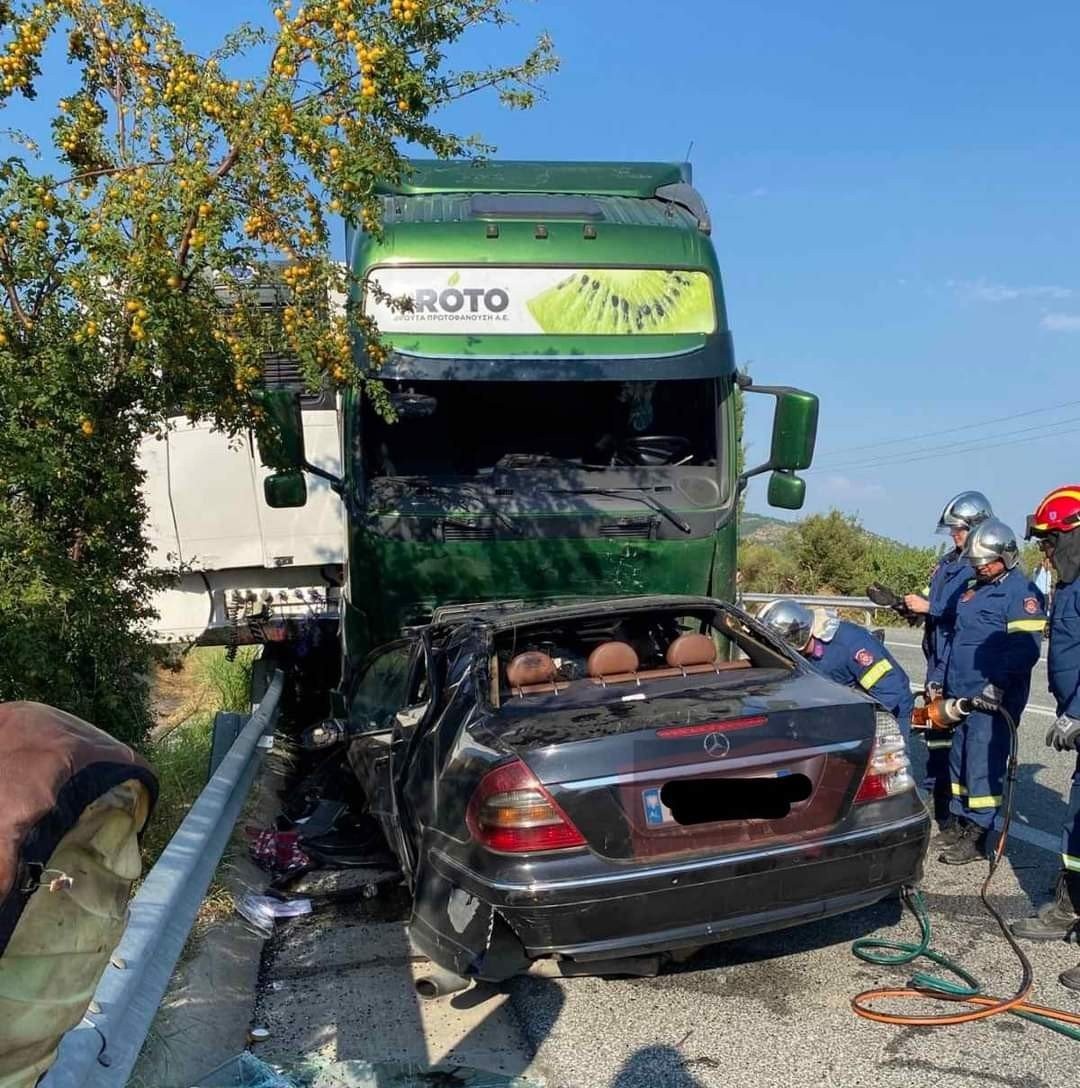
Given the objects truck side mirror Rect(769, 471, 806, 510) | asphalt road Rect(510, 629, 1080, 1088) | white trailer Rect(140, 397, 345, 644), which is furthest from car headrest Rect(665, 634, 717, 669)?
white trailer Rect(140, 397, 345, 644)

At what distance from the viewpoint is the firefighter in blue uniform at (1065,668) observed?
440 centimetres

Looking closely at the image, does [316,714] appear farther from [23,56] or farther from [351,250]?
[23,56]

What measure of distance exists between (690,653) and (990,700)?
6.18 feet

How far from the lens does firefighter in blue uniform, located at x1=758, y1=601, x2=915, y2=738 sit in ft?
18.9

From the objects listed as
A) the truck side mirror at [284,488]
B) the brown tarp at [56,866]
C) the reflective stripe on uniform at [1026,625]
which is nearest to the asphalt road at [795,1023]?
the reflective stripe on uniform at [1026,625]

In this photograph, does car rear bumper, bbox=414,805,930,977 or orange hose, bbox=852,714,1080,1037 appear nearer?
car rear bumper, bbox=414,805,930,977

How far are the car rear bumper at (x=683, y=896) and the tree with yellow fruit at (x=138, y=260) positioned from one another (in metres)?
2.20

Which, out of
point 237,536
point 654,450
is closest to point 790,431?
point 654,450

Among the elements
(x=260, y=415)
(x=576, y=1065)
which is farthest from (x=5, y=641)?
(x=576, y=1065)

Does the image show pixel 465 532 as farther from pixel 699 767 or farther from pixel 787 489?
pixel 699 767

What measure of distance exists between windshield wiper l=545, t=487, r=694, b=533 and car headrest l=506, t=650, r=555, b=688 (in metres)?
2.58

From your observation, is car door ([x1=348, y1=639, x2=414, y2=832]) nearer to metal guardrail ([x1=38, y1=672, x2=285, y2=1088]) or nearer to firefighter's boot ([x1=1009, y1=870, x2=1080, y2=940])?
metal guardrail ([x1=38, y1=672, x2=285, y2=1088])

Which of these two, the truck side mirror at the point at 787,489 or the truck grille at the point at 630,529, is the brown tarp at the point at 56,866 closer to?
the truck grille at the point at 630,529

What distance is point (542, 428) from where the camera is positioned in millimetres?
7152
